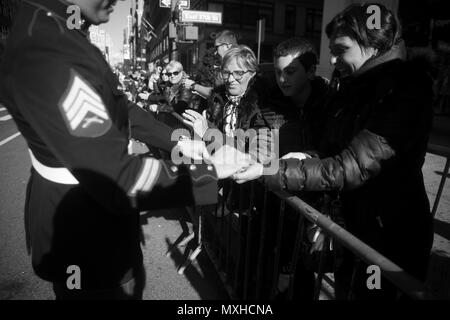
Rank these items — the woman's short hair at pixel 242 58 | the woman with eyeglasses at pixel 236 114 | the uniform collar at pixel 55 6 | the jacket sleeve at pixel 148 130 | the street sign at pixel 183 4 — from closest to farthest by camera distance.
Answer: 1. the uniform collar at pixel 55 6
2. the jacket sleeve at pixel 148 130
3. the woman with eyeglasses at pixel 236 114
4. the woman's short hair at pixel 242 58
5. the street sign at pixel 183 4

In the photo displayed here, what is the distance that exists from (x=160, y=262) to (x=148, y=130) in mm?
1941

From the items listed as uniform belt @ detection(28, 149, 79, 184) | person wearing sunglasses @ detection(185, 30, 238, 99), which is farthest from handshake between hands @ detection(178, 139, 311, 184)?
person wearing sunglasses @ detection(185, 30, 238, 99)

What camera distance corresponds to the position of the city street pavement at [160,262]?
2824 millimetres

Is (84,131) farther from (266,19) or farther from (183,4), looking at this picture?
(266,19)

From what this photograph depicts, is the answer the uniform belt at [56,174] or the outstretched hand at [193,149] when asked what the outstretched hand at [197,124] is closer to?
the outstretched hand at [193,149]

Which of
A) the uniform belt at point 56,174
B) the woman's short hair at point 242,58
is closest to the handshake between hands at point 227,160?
the uniform belt at point 56,174

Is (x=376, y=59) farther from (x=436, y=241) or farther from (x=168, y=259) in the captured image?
(x=436, y=241)

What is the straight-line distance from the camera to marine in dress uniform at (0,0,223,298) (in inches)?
39.1

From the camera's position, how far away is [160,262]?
3324 millimetres

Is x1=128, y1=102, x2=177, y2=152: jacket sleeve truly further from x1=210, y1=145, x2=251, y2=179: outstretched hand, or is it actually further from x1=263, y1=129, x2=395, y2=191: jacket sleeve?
x1=263, y1=129, x2=395, y2=191: jacket sleeve

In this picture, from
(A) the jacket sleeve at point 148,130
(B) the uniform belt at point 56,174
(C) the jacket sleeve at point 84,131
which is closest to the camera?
(C) the jacket sleeve at point 84,131

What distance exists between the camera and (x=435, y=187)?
17.0 feet

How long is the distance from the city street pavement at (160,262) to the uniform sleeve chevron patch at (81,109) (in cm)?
219

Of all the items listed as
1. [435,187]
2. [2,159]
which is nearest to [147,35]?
[2,159]
